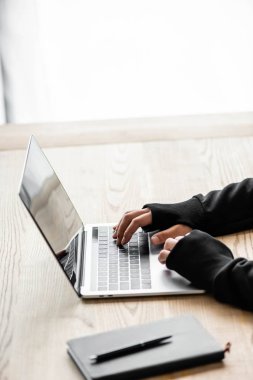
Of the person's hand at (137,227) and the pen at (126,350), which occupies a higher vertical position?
the pen at (126,350)

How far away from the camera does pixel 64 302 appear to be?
1.45 metres

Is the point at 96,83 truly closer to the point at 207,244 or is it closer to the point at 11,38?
the point at 11,38

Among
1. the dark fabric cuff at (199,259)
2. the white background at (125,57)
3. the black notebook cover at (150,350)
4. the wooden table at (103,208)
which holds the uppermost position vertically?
the black notebook cover at (150,350)

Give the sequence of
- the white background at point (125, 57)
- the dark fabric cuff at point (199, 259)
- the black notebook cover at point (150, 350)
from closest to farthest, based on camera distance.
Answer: the black notebook cover at point (150, 350), the dark fabric cuff at point (199, 259), the white background at point (125, 57)

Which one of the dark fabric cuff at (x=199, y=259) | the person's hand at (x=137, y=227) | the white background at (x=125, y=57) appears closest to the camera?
the dark fabric cuff at (x=199, y=259)

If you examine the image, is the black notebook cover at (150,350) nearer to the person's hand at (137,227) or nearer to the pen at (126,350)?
the pen at (126,350)

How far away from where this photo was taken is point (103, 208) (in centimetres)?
185

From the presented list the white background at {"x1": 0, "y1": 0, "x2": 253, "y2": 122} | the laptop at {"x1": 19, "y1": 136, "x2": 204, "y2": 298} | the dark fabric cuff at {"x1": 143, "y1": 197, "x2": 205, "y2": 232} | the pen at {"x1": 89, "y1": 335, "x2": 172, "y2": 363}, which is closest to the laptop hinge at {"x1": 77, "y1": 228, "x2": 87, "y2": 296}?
the laptop at {"x1": 19, "y1": 136, "x2": 204, "y2": 298}

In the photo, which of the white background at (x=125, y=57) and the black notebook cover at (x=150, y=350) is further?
the white background at (x=125, y=57)

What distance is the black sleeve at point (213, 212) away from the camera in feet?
5.47

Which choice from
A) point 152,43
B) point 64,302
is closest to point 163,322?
point 64,302

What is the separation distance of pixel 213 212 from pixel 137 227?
18cm

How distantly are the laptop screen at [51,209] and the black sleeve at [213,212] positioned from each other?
0.17 meters

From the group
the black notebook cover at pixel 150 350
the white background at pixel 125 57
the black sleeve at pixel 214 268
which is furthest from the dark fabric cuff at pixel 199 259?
the white background at pixel 125 57
